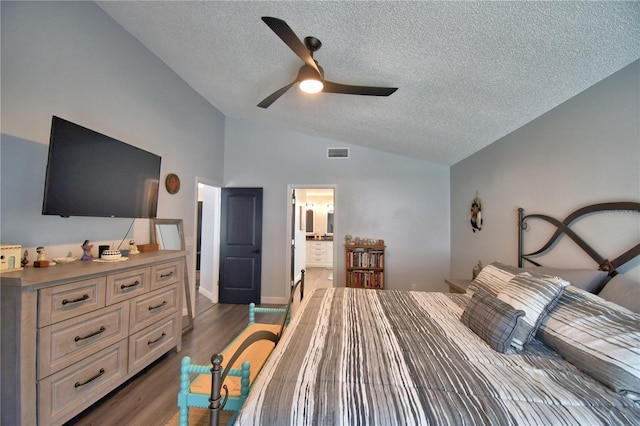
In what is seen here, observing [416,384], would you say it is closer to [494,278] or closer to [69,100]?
[494,278]

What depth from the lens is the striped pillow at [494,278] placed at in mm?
1971

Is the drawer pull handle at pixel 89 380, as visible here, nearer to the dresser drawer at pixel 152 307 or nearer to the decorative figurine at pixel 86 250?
the dresser drawer at pixel 152 307

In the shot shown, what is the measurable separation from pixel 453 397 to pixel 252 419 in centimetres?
78

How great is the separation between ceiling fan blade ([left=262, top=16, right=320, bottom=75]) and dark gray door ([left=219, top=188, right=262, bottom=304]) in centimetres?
313

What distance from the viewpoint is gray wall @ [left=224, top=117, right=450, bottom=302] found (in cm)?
449

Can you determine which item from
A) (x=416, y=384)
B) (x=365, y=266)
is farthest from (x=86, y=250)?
(x=365, y=266)

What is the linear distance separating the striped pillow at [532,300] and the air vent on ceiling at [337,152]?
3.49 metres

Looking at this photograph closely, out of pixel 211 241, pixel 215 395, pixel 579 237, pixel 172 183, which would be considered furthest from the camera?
pixel 211 241

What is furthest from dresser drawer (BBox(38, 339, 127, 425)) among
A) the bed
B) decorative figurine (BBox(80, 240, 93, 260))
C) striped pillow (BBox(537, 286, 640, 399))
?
striped pillow (BBox(537, 286, 640, 399))

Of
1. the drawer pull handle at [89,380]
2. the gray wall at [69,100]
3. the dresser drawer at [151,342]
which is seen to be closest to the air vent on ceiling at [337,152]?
the gray wall at [69,100]

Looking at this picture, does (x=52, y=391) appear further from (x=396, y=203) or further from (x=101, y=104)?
(x=396, y=203)

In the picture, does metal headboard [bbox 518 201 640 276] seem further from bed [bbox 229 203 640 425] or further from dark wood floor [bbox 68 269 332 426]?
dark wood floor [bbox 68 269 332 426]

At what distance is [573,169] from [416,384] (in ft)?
6.76

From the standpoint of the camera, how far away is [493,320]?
148 cm
